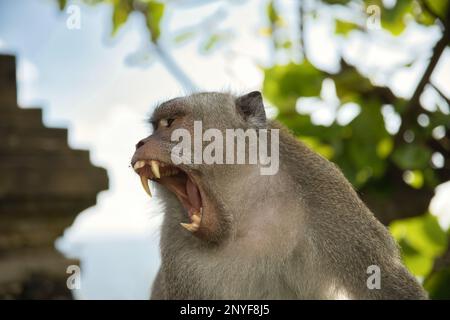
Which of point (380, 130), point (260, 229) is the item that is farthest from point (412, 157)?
point (260, 229)

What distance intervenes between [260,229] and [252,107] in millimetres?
865

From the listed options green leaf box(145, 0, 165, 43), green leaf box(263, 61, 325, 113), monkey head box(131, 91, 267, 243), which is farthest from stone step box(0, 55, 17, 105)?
monkey head box(131, 91, 267, 243)

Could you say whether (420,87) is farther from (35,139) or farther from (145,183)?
(35,139)

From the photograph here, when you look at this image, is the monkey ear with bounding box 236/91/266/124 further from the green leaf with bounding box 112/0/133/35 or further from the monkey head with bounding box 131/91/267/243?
the green leaf with bounding box 112/0/133/35

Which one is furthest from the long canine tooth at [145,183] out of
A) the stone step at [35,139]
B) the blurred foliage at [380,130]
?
the stone step at [35,139]

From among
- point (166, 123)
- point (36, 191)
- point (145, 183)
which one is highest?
point (166, 123)

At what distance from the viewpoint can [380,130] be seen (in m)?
7.00

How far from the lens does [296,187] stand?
443 cm

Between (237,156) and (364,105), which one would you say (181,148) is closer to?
(237,156)

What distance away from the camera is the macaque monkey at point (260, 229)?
13.7ft

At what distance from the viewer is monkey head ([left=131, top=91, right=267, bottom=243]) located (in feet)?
13.5
